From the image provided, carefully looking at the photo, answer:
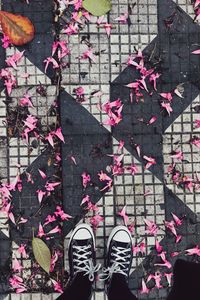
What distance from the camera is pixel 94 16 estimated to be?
4.03 metres

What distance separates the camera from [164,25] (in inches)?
161

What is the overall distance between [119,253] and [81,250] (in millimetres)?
301

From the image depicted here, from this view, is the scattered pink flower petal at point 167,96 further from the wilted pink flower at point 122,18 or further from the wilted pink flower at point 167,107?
the wilted pink flower at point 122,18

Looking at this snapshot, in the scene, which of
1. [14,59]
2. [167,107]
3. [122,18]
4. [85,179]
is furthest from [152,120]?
[14,59]

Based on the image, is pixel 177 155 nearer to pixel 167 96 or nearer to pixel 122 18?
pixel 167 96

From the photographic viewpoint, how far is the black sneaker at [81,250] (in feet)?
13.0

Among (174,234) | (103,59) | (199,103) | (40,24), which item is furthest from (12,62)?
(174,234)

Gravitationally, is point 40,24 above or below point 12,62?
above

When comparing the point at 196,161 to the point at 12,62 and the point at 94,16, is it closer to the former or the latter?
the point at 94,16

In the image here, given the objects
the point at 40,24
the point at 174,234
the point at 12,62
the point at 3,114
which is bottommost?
the point at 174,234

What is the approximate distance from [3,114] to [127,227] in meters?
1.34

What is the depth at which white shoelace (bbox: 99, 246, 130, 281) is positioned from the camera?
3.94 m

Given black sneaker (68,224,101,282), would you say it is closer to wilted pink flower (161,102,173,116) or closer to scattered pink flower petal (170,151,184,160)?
scattered pink flower petal (170,151,184,160)

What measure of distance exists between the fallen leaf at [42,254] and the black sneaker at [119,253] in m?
0.44
